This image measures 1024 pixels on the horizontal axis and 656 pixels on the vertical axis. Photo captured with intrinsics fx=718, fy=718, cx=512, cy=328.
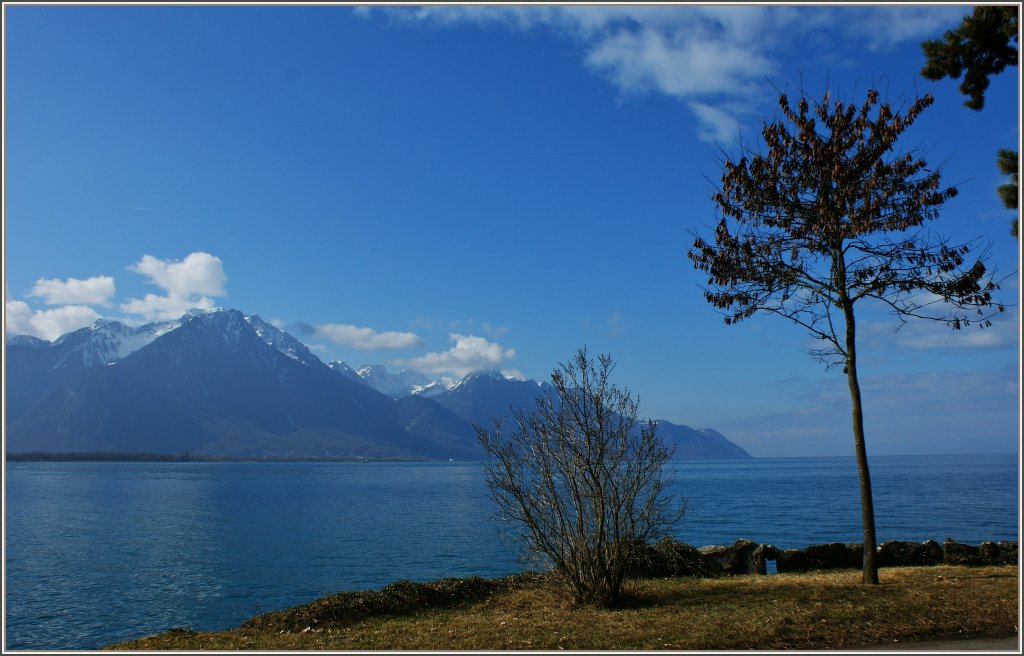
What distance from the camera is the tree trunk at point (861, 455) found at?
13.6 metres

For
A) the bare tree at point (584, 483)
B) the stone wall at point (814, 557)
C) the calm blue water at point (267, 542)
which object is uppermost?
the bare tree at point (584, 483)

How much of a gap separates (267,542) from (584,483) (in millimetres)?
36392

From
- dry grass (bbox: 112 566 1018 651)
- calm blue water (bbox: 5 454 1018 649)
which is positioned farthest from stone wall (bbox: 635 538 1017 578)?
calm blue water (bbox: 5 454 1018 649)

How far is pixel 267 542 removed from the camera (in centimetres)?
4434

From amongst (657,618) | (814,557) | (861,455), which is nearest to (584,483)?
(657,618)

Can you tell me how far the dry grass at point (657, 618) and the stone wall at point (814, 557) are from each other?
2.74m

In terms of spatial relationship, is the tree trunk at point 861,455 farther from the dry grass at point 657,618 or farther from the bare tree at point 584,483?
the bare tree at point 584,483

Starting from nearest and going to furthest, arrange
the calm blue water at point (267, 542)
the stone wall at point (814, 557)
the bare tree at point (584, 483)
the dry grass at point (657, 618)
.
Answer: the dry grass at point (657, 618)
the bare tree at point (584, 483)
the stone wall at point (814, 557)
the calm blue water at point (267, 542)

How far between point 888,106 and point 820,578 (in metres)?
9.70

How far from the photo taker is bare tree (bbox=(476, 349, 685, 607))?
1328 centimetres

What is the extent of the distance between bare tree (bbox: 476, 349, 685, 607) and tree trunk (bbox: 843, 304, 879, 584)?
384 centimetres

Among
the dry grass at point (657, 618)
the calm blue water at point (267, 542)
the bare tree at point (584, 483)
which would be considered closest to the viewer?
the dry grass at point (657, 618)

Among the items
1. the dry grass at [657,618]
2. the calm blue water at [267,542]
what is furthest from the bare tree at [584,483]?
the calm blue water at [267,542]

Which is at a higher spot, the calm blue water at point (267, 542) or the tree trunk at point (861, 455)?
the tree trunk at point (861, 455)
